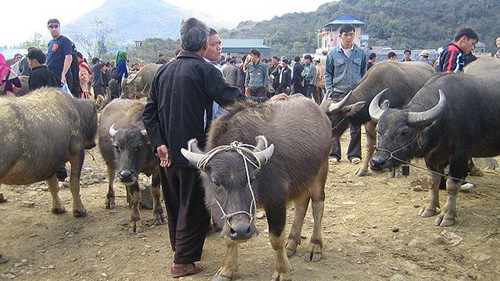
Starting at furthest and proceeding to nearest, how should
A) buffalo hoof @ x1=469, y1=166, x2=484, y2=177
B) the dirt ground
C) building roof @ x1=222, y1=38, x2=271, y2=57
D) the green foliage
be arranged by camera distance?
the green foliage < building roof @ x1=222, y1=38, x2=271, y2=57 < buffalo hoof @ x1=469, y1=166, x2=484, y2=177 < the dirt ground

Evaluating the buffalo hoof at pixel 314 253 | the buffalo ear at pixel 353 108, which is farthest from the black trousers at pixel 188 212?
the buffalo ear at pixel 353 108

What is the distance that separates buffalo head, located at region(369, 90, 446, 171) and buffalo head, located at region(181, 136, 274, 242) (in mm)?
2021

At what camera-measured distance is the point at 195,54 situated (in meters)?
3.88

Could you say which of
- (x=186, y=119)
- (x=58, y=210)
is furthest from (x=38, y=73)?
(x=186, y=119)

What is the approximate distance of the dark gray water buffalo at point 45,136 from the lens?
4.55m

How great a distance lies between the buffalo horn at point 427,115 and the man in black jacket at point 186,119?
206 centimetres

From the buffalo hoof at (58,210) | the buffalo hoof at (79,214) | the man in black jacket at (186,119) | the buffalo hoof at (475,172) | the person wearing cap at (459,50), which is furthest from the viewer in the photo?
the buffalo hoof at (475,172)

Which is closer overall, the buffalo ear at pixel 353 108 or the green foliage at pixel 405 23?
the buffalo ear at pixel 353 108

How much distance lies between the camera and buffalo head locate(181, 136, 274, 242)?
3051 millimetres

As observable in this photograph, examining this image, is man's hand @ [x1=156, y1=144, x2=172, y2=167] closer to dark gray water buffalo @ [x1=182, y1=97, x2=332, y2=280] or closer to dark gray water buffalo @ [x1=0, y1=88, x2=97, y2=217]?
dark gray water buffalo @ [x1=182, y1=97, x2=332, y2=280]

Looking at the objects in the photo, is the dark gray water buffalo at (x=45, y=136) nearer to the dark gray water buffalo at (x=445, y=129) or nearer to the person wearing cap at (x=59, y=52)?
the person wearing cap at (x=59, y=52)

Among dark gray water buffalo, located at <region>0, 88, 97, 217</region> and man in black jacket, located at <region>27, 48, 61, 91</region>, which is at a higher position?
man in black jacket, located at <region>27, 48, 61, 91</region>

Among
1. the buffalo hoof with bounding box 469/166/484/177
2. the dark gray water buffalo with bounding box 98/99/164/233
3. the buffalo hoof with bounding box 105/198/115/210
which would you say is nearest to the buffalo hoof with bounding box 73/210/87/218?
the buffalo hoof with bounding box 105/198/115/210

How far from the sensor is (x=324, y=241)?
4844mm
